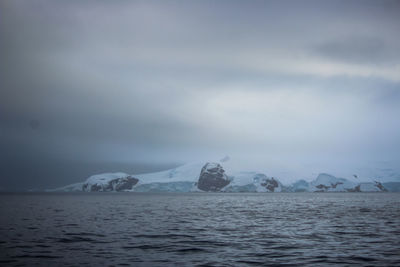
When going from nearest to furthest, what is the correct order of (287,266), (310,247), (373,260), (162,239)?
1. (287,266)
2. (373,260)
3. (310,247)
4. (162,239)

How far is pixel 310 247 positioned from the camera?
24.7 meters

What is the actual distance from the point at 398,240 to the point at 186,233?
58.6 feet

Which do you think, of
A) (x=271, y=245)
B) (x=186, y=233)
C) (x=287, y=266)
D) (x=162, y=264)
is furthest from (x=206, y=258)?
(x=186, y=233)

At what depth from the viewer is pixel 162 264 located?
19.5 meters

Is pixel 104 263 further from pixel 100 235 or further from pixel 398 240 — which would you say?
A: pixel 398 240

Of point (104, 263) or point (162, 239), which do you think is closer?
point (104, 263)

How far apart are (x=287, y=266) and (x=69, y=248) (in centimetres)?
1512

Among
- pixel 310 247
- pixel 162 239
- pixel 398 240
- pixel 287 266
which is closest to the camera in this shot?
pixel 287 266

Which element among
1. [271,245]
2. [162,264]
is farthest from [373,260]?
[162,264]

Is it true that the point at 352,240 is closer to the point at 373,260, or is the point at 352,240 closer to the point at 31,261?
the point at 373,260

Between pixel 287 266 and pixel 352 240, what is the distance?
11.8 meters

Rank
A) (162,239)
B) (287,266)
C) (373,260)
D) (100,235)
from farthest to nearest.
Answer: (100,235), (162,239), (373,260), (287,266)

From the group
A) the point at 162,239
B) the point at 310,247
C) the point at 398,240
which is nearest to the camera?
the point at 310,247

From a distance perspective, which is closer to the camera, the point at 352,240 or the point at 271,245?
the point at 271,245
